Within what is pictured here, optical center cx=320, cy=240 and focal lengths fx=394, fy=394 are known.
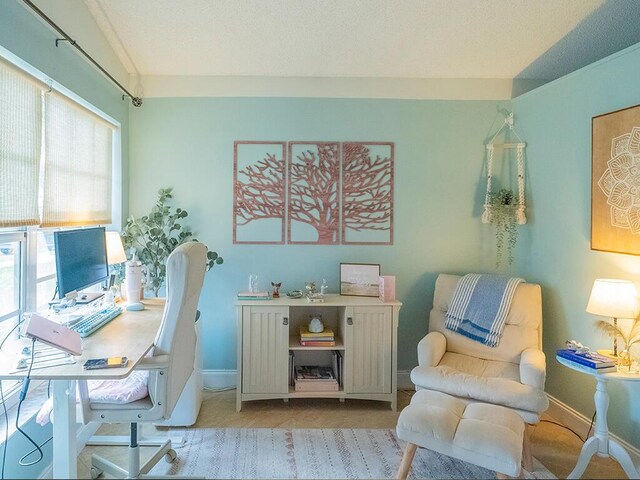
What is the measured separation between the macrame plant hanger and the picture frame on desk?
0.97 m

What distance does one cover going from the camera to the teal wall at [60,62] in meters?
1.74

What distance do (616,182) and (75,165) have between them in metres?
3.14

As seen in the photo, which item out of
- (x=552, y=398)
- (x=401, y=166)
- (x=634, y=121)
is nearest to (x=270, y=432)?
(x=552, y=398)

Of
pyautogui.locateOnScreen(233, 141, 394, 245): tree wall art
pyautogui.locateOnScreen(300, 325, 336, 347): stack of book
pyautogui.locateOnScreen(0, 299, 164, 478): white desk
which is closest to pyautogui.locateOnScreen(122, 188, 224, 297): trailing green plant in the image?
pyautogui.locateOnScreen(233, 141, 394, 245): tree wall art

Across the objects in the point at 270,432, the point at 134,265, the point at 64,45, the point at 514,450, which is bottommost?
the point at 270,432

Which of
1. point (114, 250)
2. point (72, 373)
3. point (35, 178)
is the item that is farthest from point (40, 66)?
point (72, 373)

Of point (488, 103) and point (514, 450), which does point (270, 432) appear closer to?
point (514, 450)

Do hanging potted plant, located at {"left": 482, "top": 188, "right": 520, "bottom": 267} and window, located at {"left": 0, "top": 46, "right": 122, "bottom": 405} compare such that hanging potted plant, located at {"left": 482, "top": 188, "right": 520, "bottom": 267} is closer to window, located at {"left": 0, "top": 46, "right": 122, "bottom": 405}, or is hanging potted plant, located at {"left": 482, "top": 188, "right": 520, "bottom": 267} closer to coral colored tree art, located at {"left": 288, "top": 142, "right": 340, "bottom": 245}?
coral colored tree art, located at {"left": 288, "top": 142, "right": 340, "bottom": 245}

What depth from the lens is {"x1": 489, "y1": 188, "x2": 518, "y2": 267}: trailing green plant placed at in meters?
3.01

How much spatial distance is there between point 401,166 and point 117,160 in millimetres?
2179

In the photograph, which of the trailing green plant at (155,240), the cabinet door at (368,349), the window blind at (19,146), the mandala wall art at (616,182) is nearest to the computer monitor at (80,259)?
the window blind at (19,146)

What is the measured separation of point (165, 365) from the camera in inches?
63.9

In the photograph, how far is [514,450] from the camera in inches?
60.9

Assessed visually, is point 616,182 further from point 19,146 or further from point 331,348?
point 19,146
